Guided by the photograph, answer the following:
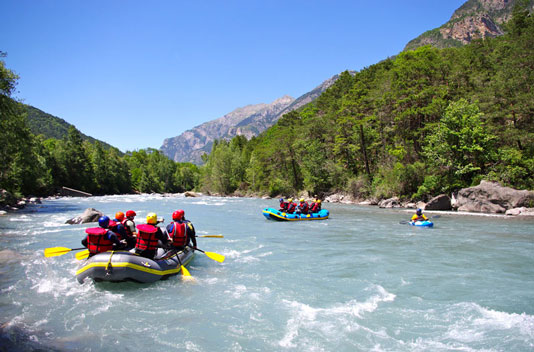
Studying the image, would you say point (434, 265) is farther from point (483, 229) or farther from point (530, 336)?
point (483, 229)

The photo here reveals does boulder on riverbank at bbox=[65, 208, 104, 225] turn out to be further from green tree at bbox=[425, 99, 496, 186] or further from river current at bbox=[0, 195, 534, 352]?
green tree at bbox=[425, 99, 496, 186]

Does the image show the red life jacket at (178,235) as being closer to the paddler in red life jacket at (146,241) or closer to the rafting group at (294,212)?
the paddler in red life jacket at (146,241)

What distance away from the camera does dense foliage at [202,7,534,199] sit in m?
23.0

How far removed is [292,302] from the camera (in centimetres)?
638

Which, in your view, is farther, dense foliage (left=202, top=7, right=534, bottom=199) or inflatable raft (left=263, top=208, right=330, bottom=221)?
dense foliage (left=202, top=7, right=534, bottom=199)

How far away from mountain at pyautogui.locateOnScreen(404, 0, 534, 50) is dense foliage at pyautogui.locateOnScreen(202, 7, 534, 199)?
108350mm

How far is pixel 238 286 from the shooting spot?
7.38 meters

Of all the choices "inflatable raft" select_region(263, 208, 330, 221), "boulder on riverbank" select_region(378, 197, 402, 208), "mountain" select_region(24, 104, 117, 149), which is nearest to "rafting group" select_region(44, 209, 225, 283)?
"inflatable raft" select_region(263, 208, 330, 221)

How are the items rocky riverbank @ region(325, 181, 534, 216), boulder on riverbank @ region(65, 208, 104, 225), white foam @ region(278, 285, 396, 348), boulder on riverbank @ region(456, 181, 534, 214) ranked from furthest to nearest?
1. boulder on riverbank @ region(456, 181, 534, 214)
2. rocky riverbank @ region(325, 181, 534, 216)
3. boulder on riverbank @ region(65, 208, 104, 225)
4. white foam @ region(278, 285, 396, 348)

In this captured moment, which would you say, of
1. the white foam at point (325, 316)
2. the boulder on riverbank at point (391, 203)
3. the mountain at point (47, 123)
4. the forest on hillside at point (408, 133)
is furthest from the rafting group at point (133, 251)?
the mountain at point (47, 123)

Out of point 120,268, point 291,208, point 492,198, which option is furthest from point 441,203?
point 120,268

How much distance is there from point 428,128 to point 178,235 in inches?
1038

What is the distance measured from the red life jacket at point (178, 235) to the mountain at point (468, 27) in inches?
5628

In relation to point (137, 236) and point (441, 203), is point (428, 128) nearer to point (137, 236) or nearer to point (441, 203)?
point (441, 203)
